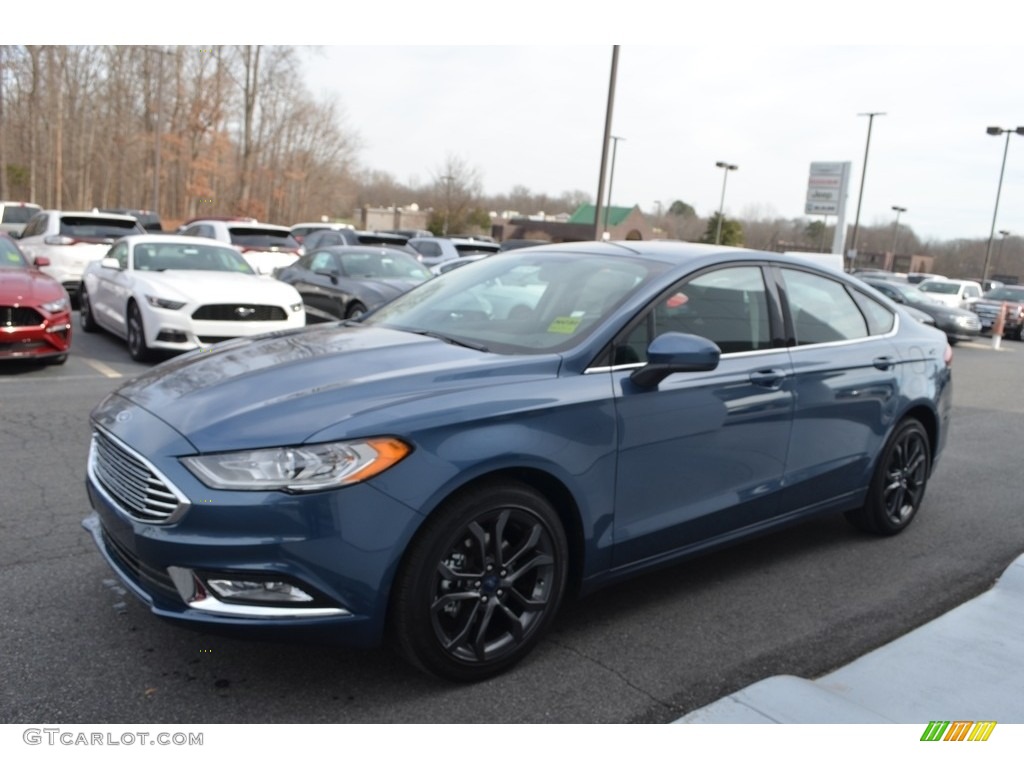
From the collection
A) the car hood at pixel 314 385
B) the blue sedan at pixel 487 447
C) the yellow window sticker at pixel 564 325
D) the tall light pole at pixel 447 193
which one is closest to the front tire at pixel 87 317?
the blue sedan at pixel 487 447

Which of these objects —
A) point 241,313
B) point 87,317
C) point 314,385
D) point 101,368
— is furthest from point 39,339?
point 314,385

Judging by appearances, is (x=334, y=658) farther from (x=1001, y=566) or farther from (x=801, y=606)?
(x=1001, y=566)

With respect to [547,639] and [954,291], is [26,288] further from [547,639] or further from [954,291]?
[954,291]

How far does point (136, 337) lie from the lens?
1001cm

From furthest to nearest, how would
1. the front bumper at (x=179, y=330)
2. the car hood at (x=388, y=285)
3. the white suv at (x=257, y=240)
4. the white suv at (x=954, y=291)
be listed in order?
the white suv at (x=954, y=291) → the white suv at (x=257, y=240) → the car hood at (x=388, y=285) → the front bumper at (x=179, y=330)

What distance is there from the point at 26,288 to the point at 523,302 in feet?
22.4

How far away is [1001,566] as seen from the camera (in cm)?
479

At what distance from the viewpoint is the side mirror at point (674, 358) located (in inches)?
135

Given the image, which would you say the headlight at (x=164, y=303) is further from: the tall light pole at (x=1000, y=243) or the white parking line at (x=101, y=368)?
the tall light pole at (x=1000, y=243)

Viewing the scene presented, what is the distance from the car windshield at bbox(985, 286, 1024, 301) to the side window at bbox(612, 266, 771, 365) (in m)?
26.8

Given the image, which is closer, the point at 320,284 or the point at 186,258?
the point at 186,258

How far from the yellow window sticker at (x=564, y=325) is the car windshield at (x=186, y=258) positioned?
8.20 metres

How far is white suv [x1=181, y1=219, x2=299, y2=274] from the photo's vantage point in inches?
677

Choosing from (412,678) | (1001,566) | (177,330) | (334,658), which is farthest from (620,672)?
(177,330)
